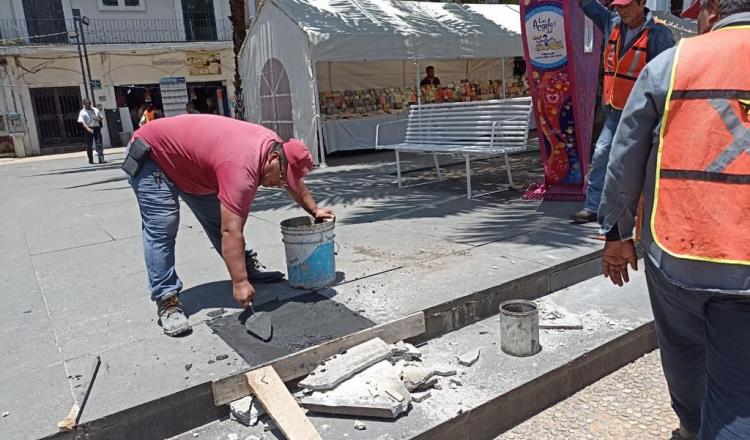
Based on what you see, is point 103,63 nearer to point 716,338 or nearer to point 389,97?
point 389,97

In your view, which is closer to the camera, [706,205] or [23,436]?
[706,205]

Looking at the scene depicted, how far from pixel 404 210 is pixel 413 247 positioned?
5.24 ft

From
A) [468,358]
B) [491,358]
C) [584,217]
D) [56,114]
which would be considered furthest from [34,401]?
[56,114]

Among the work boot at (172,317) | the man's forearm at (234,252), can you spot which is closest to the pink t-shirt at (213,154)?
the man's forearm at (234,252)

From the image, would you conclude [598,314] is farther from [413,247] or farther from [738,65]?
[738,65]

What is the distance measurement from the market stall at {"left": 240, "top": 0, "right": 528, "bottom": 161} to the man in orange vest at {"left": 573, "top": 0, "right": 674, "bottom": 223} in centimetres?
665

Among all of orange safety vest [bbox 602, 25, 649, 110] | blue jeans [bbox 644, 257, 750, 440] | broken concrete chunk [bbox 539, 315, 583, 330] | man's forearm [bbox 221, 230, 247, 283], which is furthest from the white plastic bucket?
orange safety vest [bbox 602, 25, 649, 110]

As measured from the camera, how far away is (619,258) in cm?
210

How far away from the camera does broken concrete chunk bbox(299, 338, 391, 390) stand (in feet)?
9.02

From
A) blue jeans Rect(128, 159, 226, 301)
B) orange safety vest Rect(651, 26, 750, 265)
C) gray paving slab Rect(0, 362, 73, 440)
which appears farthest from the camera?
blue jeans Rect(128, 159, 226, 301)

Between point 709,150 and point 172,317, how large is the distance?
2782 millimetres

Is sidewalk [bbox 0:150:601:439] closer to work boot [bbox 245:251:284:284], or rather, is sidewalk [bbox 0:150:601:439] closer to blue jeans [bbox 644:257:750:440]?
work boot [bbox 245:251:284:284]

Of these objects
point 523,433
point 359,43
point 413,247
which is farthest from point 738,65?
point 359,43

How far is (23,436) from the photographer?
2291 millimetres
